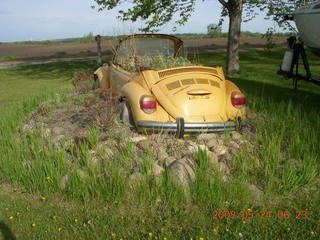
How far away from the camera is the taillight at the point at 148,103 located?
13.8 feet

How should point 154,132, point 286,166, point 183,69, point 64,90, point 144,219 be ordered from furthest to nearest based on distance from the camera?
point 64,90 < point 183,69 < point 154,132 < point 286,166 < point 144,219

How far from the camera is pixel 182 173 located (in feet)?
11.0

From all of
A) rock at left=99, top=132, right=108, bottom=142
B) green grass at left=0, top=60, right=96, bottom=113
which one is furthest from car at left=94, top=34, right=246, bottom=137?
green grass at left=0, top=60, right=96, bottom=113

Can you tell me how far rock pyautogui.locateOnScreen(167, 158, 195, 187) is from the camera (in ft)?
10.8

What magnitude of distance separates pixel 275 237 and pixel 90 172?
1883mm

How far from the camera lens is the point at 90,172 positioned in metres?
3.45

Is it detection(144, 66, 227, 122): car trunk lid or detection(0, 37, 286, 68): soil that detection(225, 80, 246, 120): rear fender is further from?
detection(0, 37, 286, 68): soil

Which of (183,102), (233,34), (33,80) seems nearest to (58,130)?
(183,102)

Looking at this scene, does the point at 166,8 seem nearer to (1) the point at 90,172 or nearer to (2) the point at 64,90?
(2) the point at 64,90

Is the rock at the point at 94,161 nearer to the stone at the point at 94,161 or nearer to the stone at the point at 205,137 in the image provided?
the stone at the point at 94,161

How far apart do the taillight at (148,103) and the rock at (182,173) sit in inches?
38.0

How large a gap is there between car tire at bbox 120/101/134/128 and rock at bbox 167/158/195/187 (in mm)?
1332

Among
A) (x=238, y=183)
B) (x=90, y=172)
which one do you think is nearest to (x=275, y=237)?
(x=238, y=183)

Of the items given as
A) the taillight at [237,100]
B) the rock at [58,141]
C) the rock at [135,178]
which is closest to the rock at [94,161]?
the rock at [135,178]
